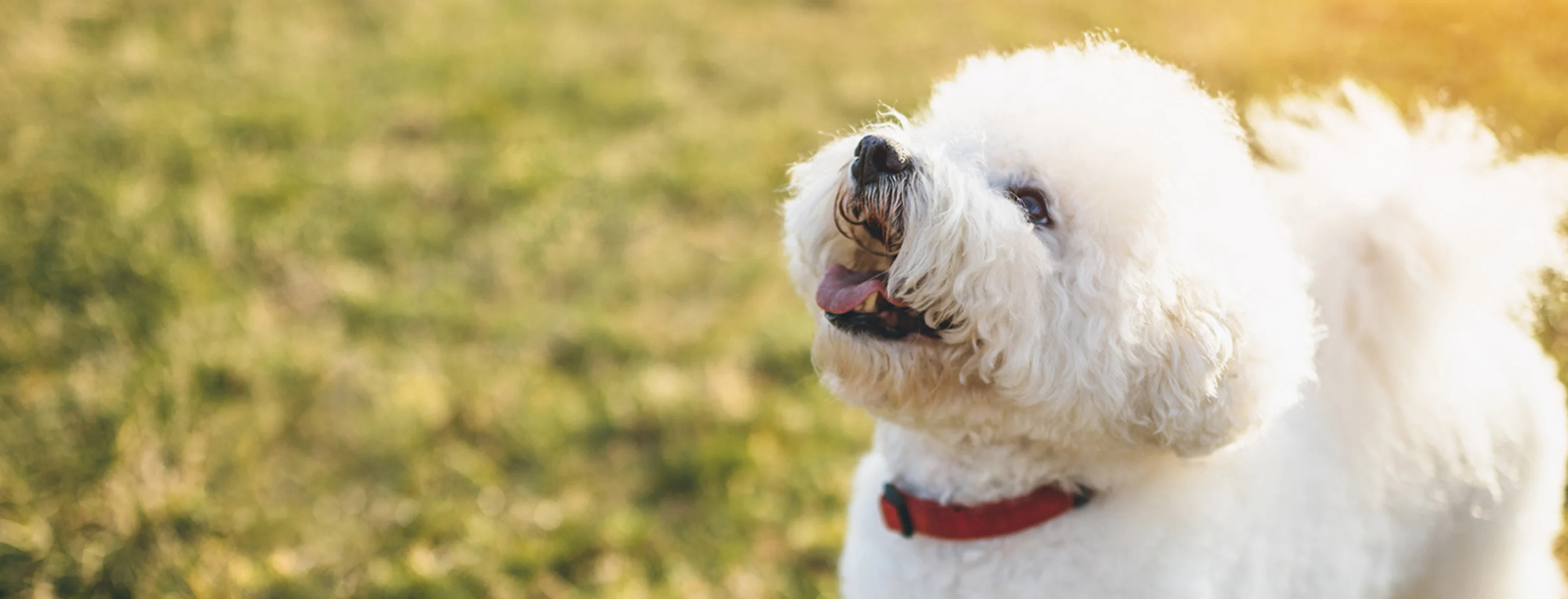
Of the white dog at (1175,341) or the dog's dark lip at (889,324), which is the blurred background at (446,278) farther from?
the dog's dark lip at (889,324)

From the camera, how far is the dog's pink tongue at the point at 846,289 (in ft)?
5.47

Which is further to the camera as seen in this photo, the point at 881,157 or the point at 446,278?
the point at 446,278

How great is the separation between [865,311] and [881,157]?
30 centimetres

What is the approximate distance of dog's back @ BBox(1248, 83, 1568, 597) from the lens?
187cm

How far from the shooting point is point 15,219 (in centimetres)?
360

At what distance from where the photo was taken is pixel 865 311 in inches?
69.4

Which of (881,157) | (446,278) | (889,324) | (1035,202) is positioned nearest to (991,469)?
(889,324)

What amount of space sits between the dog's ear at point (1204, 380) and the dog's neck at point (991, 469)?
172 millimetres

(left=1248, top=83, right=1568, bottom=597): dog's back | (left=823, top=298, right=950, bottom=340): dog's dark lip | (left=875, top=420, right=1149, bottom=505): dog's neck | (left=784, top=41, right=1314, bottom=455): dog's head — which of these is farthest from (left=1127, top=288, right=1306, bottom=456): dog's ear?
(left=1248, top=83, right=1568, bottom=597): dog's back

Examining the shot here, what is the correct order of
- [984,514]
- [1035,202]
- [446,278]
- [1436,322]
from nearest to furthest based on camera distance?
[1035,202]
[984,514]
[1436,322]
[446,278]

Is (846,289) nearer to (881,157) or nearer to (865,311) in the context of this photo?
(865,311)

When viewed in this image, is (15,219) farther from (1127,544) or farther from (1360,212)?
(1360,212)

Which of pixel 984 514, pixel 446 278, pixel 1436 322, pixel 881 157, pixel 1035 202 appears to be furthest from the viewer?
pixel 446 278

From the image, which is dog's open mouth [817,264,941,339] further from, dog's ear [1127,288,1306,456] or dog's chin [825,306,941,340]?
dog's ear [1127,288,1306,456]
